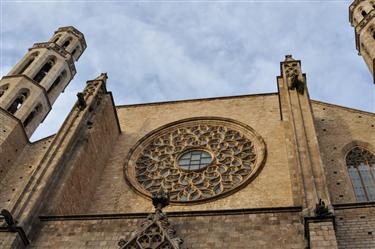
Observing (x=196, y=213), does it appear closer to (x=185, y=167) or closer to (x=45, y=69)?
(x=185, y=167)

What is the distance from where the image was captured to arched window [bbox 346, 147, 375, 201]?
1196cm

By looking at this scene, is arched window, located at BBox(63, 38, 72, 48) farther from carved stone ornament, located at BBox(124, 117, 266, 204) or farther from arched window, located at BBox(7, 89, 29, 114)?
carved stone ornament, located at BBox(124, 117, 266, 204)

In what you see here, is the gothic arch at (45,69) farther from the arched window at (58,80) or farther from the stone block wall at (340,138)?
the stone block wall at (340,138)

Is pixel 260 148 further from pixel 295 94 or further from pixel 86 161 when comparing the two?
pixel 86 161

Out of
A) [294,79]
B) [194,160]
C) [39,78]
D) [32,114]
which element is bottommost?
[194,160]

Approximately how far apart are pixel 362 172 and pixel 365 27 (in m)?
7.01

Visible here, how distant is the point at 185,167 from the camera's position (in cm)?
1391

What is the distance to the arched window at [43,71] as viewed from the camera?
55.4 ft

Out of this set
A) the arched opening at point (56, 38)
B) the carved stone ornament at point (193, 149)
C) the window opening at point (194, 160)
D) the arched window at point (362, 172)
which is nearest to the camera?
the arched window at point (362, 172)

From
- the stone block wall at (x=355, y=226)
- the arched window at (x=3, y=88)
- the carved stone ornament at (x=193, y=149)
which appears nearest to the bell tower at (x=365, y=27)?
the carved stone ornament at (x=193, y=149)

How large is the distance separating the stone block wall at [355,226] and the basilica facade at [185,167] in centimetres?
2

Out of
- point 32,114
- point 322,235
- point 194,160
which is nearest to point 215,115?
point 194,160

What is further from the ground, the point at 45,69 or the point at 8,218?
the point at 45,69

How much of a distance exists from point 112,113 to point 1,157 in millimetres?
3626
